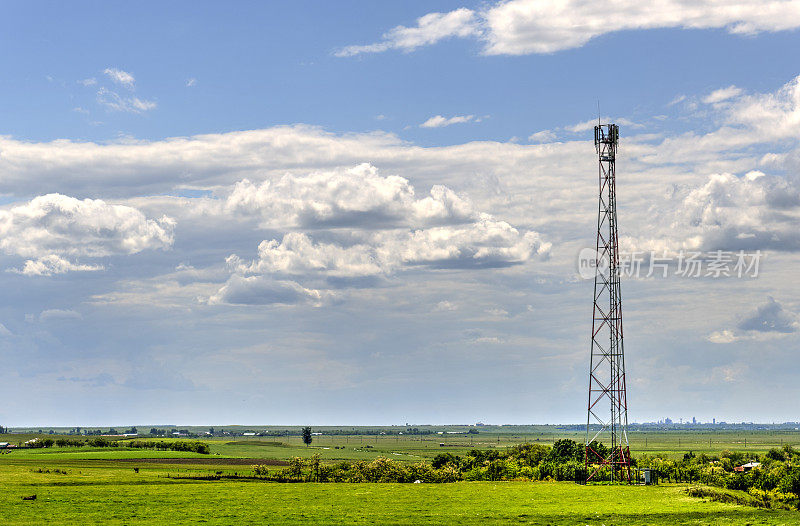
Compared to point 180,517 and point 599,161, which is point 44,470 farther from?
point 599,161

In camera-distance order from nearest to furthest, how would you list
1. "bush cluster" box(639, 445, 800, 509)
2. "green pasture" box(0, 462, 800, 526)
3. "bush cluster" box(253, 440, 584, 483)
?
"green pasture" box(0, 462, 800, 526) < "bush cluster" box(639, 445, 800, 509) < "bush cluster" box(253, 440, 584, 483)

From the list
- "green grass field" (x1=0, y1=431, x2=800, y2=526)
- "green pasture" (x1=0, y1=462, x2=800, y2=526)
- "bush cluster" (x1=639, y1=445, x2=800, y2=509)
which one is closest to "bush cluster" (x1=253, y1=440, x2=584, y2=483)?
"green grass field" (x1=0, y1=431, x2=800, y2=526)

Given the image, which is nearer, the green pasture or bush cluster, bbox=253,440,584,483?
A: the green pasture

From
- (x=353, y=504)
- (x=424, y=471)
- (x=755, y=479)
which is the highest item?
(x=353, y=504)

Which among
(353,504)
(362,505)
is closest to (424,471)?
(353,504)

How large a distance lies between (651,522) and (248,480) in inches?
3539

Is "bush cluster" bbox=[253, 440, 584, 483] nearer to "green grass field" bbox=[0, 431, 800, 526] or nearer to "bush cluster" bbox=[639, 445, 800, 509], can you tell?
"green grass field" bbox=[0, 431, 800, 526]

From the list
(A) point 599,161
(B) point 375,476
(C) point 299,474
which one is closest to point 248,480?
(C) point 299,474

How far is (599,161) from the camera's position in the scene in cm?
11200

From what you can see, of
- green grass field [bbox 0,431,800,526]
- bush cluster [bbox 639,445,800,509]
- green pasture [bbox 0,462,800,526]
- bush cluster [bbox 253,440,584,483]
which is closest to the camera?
green pasture [bbox 0,462,800,526]

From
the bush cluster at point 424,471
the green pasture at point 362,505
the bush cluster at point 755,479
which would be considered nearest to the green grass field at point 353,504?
the green pasture at point 362,505

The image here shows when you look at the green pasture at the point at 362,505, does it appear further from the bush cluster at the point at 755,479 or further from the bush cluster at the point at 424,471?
the bush cluster at the point at 755,479

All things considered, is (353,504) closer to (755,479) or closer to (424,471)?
(424,471)

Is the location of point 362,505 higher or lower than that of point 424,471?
higher
